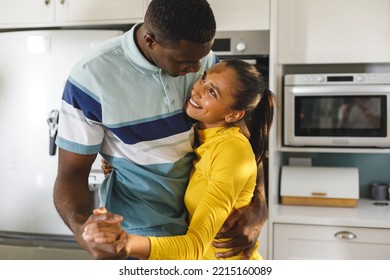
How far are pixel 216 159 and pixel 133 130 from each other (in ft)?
0.44

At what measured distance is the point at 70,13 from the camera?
192cm

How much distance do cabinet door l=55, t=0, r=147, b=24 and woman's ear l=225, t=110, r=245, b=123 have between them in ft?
3.52

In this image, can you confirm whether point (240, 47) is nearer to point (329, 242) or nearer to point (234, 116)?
point (329, 242)

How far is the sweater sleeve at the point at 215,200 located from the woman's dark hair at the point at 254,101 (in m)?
0.08

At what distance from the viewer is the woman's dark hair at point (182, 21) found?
734 mm

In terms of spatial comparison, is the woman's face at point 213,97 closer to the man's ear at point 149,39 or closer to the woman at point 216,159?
the woman at point 216,159

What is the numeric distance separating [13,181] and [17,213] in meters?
0.11

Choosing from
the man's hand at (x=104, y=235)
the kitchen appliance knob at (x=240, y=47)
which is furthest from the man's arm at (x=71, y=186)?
the kitchen appliance knob at (x=240, y=47)

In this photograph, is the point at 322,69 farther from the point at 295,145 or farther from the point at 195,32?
the point at 195,32

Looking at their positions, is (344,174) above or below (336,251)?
above

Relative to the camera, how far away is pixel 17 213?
1.85m

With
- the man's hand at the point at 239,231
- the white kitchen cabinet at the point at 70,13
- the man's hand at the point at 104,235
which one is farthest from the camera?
the white kitchen cabinet at the point at 70,13

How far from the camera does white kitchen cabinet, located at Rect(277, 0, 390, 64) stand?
5.92 feet
